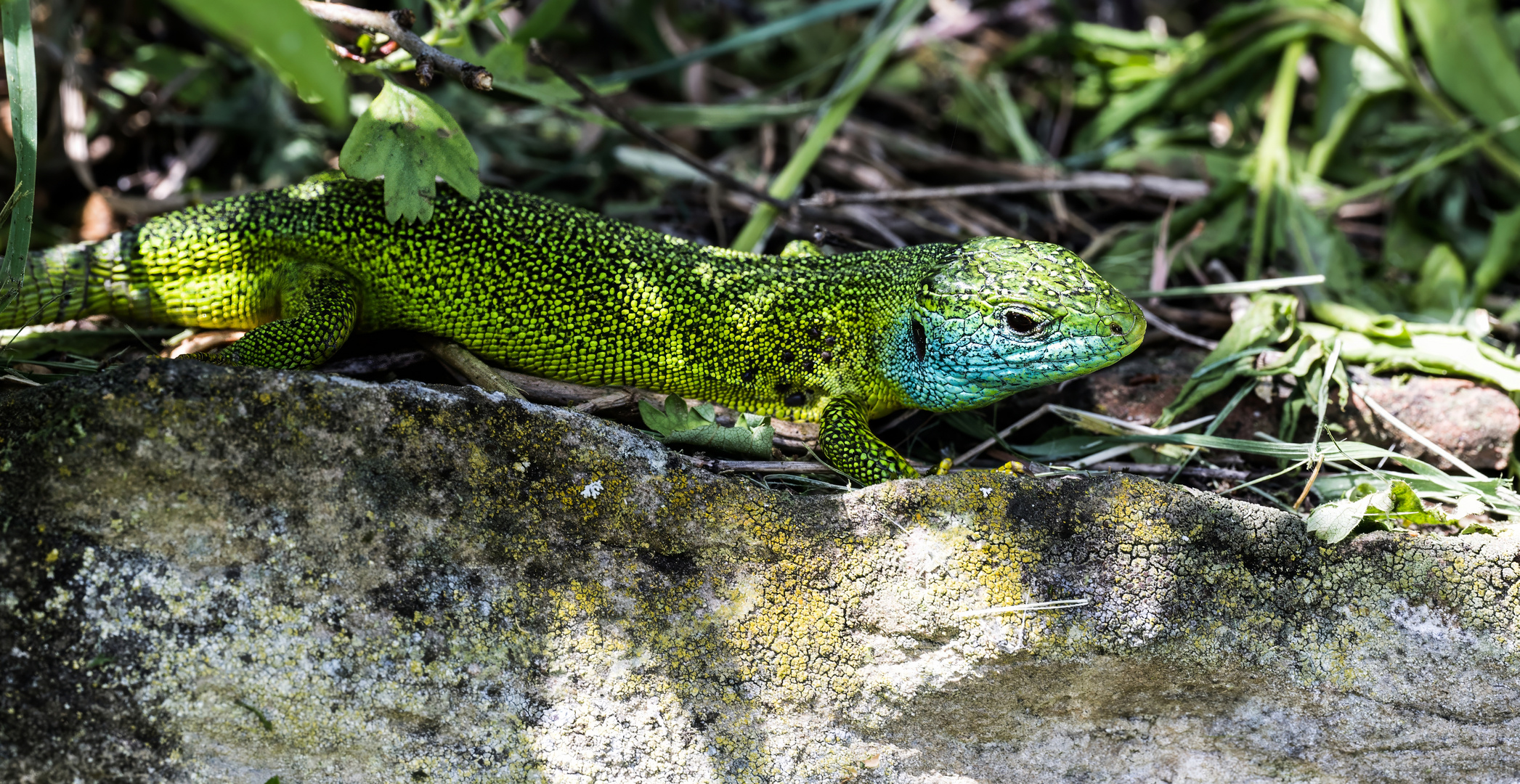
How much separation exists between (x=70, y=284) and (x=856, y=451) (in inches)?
105

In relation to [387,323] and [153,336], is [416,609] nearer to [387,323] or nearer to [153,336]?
[387,323]

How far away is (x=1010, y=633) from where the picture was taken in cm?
270

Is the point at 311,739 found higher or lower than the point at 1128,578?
lower

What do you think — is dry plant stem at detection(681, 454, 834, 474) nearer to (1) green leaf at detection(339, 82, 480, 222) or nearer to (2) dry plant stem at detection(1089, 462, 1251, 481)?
(2) dry plant stem at detection(1089, 462, 1251, 481)

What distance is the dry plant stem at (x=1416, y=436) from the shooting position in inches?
138

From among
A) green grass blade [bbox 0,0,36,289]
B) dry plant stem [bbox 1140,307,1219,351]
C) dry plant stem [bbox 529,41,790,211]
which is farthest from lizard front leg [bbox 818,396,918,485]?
green grass blade [bbox 0,0,36,289]

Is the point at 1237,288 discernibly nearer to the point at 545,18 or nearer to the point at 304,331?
the point at 545,18

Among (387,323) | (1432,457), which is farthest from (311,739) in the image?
(1432,457)

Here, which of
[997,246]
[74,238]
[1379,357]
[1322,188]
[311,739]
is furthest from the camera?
[1322,188]

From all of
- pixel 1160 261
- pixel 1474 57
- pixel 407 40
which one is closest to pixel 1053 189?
pixel 1160 261

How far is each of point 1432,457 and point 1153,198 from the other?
2.01 metres

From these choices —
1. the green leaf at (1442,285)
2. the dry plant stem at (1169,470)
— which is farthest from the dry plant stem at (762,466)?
the green leaf at (1442,285)

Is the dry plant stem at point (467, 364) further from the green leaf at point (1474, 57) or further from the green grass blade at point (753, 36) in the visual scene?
the green leaf at point (1474, 57)

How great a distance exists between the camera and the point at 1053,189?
191 inches
